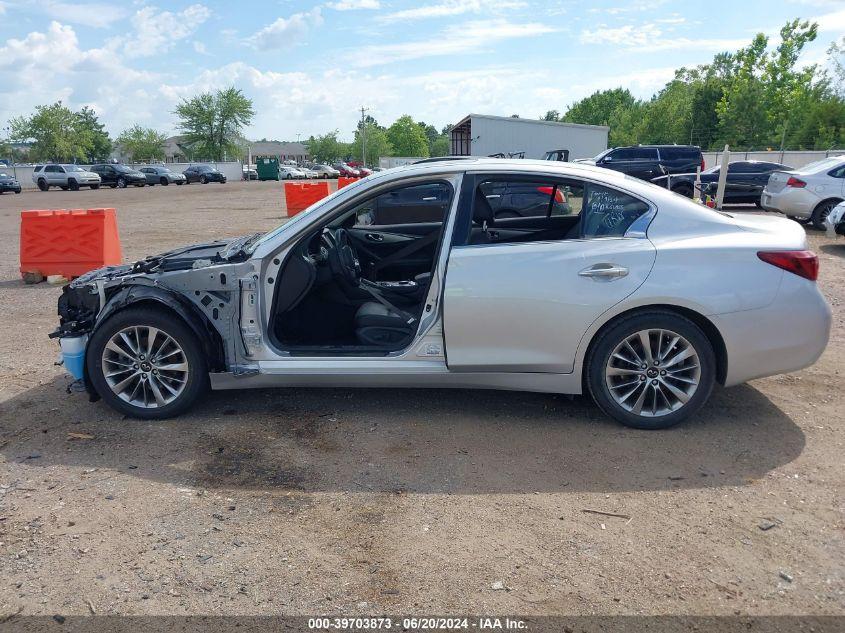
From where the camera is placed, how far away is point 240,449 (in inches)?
159

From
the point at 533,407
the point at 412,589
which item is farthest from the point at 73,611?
the point at 533,407

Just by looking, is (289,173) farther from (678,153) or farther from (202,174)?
(678,153)

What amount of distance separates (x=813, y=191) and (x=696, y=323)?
12199 millimetres

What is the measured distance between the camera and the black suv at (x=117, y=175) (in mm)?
46750

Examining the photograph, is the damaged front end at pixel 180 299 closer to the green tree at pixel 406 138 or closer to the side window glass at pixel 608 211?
the side window glass at pixel 608 211

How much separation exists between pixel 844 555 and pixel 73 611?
131 inches

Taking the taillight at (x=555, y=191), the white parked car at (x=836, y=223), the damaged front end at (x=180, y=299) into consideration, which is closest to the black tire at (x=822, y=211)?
the white parked car at (x=836, y=223)

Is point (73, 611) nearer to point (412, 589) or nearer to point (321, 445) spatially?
point (412, 589)

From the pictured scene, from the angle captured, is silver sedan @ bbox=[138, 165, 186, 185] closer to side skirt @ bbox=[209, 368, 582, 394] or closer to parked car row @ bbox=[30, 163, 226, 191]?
parked car row @ bbox=[30, 163, 226, 191]

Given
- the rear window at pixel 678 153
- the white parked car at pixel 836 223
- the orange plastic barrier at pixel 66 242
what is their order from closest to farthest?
the orange plastic barrier at pixel 66 242
the white parked car at pixel 836 223
the rear window at pixel 678 153

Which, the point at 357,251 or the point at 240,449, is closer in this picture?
the point at 240,449

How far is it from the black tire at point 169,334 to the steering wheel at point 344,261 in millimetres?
1179

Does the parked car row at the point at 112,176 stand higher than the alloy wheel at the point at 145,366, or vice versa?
the parked car row at the point at 112,176

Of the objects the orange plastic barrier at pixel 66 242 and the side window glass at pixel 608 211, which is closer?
the side window glass at pixel 608 211
